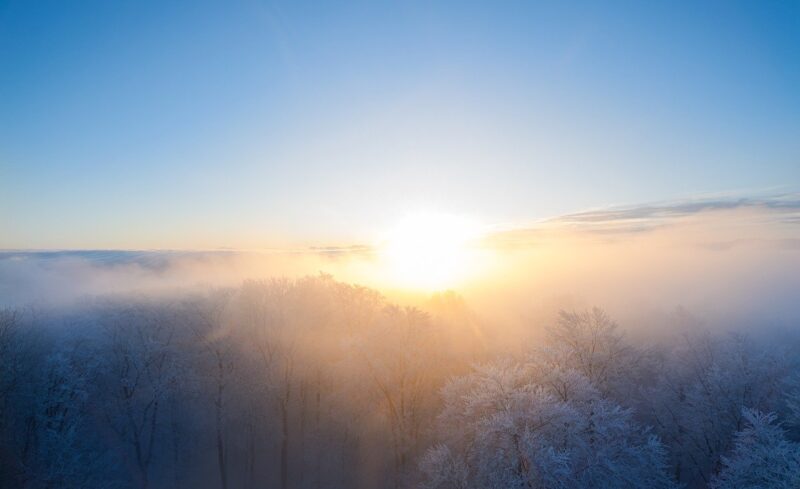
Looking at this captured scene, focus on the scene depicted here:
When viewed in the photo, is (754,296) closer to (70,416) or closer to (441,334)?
(441,334)

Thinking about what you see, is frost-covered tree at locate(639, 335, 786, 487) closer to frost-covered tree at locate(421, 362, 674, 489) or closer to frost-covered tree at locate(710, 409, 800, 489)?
frost-covered tree at locate(710, 409, 800, 489)

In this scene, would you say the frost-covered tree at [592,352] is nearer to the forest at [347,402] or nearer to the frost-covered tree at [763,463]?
the forest at [347,402]

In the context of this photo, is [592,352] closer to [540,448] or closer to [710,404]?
[710,404]

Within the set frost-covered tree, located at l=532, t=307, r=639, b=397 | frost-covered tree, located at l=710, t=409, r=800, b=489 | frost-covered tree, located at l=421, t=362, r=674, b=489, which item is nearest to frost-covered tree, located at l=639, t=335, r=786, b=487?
frost-covered tree, located at l=532, t=307, r=639, b=397

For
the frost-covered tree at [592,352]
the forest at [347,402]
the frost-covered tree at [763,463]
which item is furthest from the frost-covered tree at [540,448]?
the frost-covered tree at [592,352]

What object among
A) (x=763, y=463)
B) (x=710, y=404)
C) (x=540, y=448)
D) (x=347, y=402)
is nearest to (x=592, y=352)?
(x=710, y=404)

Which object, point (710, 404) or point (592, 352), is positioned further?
point (592, 352)
